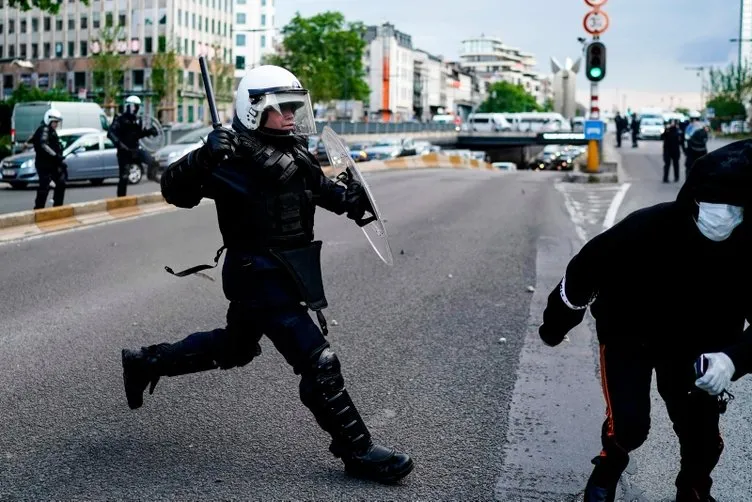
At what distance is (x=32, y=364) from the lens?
638 centimetres

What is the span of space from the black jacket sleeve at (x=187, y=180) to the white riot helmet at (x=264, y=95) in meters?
0.25

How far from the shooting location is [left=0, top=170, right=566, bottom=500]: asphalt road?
4363mm

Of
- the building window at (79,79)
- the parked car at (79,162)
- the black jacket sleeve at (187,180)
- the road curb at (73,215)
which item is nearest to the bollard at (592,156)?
the parked car at (79,162)

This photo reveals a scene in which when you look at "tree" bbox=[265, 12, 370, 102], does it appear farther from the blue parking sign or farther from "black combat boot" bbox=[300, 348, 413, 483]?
"black combat boot" bbox=[300, 348, 413, 483]

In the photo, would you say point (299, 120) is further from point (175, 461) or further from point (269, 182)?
point (175, 461)

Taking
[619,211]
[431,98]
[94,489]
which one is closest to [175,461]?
[94,489]

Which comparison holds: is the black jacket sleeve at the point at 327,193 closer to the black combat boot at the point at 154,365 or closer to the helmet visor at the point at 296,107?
the helmet visor at the point at 296,107

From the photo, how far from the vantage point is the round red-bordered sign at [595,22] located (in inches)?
976

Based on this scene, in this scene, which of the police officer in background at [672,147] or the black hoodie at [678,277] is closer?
the black hoodie at [678,277]

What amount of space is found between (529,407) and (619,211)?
13.0 meters

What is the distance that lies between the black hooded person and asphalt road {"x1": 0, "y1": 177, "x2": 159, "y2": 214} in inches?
634

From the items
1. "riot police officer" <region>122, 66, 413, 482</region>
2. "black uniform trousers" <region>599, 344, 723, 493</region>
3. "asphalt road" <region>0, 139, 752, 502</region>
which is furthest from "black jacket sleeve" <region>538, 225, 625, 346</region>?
"riot police officer" <region>122, 66, 413, 482</region>

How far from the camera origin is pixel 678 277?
357 cm

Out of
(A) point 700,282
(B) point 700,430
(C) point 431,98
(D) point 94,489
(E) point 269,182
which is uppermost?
(C) point 431,98
